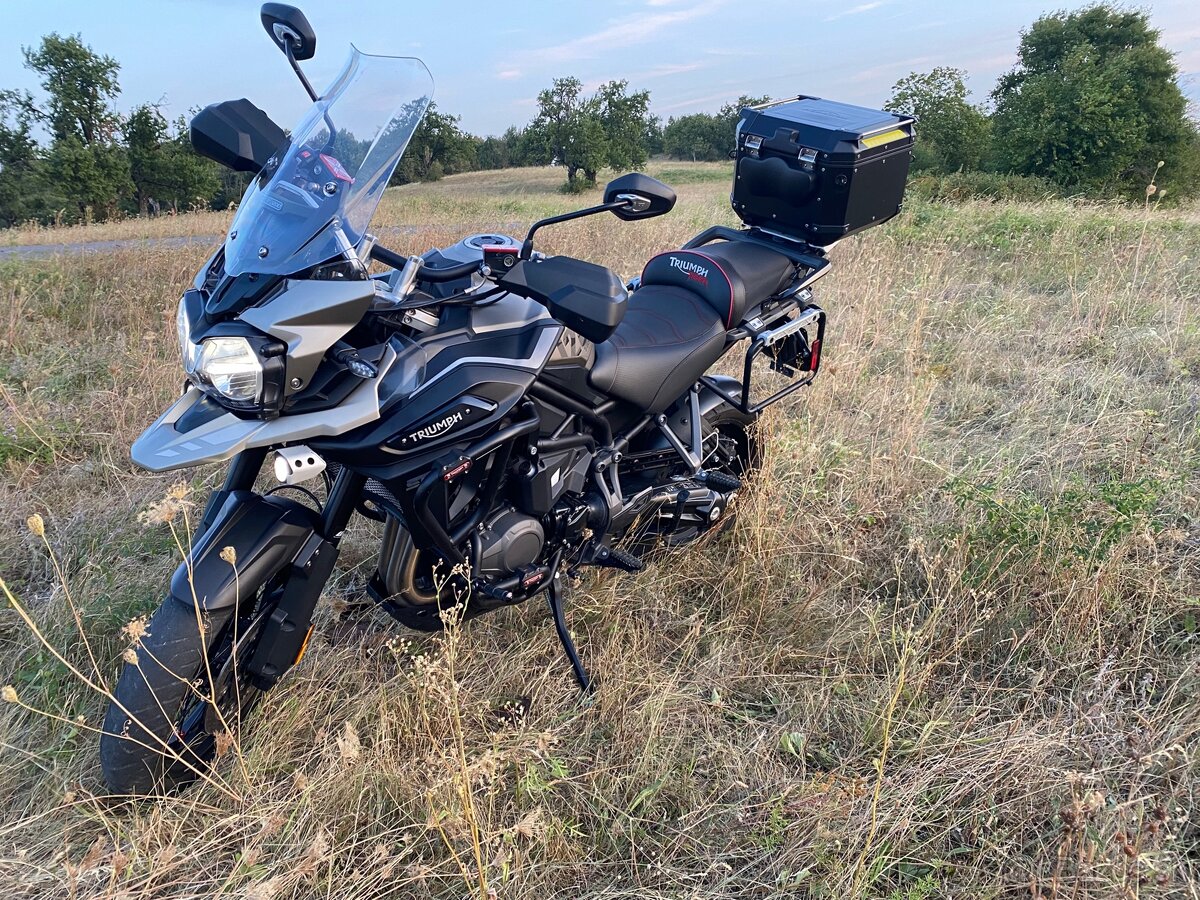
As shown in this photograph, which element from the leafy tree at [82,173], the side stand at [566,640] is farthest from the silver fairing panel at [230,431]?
the leafy tree at [82,173]

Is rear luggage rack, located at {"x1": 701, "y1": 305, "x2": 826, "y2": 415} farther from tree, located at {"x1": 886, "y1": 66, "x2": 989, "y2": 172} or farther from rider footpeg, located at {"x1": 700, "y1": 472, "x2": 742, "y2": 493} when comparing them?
tree, located at {"x1": 886, "y1": 66, "x2": 989, "y2": 172}

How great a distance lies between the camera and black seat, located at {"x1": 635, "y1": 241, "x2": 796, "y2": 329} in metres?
2.53

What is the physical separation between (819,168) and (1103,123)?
2121 cm

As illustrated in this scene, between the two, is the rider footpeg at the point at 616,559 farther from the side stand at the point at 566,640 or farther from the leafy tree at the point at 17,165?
the leafy tree at the point at 17,165

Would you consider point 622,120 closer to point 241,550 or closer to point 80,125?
point 80,125

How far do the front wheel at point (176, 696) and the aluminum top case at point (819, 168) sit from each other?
2.28m

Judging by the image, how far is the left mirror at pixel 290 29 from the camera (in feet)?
5.57

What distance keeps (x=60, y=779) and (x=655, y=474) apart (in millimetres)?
1929

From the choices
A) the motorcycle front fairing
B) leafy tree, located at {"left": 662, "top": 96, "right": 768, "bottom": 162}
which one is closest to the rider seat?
the motorcycle front fairing

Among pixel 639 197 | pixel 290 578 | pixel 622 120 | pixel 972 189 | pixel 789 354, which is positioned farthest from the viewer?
pixel 622 120

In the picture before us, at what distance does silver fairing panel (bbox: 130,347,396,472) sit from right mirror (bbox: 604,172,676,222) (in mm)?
655

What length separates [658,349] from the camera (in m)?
2.31

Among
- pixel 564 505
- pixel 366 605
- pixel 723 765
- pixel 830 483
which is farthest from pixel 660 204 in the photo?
pixel 830 483

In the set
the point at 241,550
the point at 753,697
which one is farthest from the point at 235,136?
the point at 753,697
